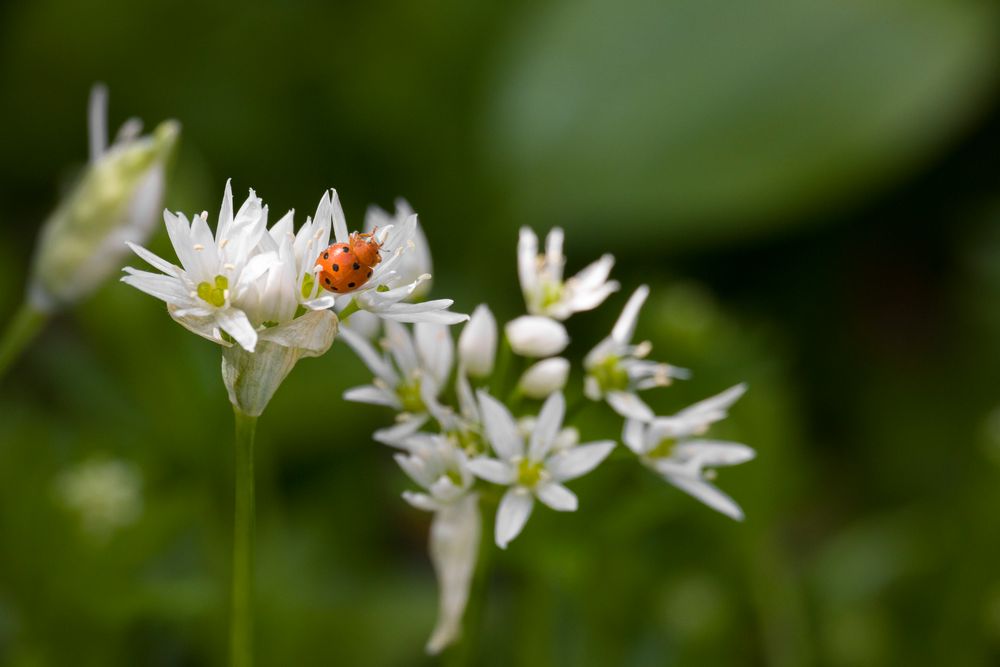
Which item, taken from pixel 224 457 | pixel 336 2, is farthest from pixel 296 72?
pixel 224 457

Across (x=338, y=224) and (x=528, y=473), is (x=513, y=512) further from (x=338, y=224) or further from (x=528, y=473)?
(x=338, y=224)

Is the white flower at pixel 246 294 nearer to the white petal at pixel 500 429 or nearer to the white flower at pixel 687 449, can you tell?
the white petal at pixel 500 429

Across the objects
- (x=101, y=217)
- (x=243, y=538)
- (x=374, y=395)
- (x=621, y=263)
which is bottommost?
(x=243, y=538)

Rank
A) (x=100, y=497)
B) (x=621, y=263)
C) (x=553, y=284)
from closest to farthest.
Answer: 1. (x=553, y=284)
2. (x=100, y=497)
3. (x=621, y=263)

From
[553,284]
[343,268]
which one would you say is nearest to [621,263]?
[553,284]

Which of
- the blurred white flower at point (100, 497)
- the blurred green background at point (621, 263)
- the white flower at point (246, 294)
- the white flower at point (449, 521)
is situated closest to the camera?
the white flower at point (246, 294)

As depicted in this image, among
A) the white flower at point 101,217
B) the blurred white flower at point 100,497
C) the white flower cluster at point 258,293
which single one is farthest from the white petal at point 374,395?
the blurred white flower at point 100,497
